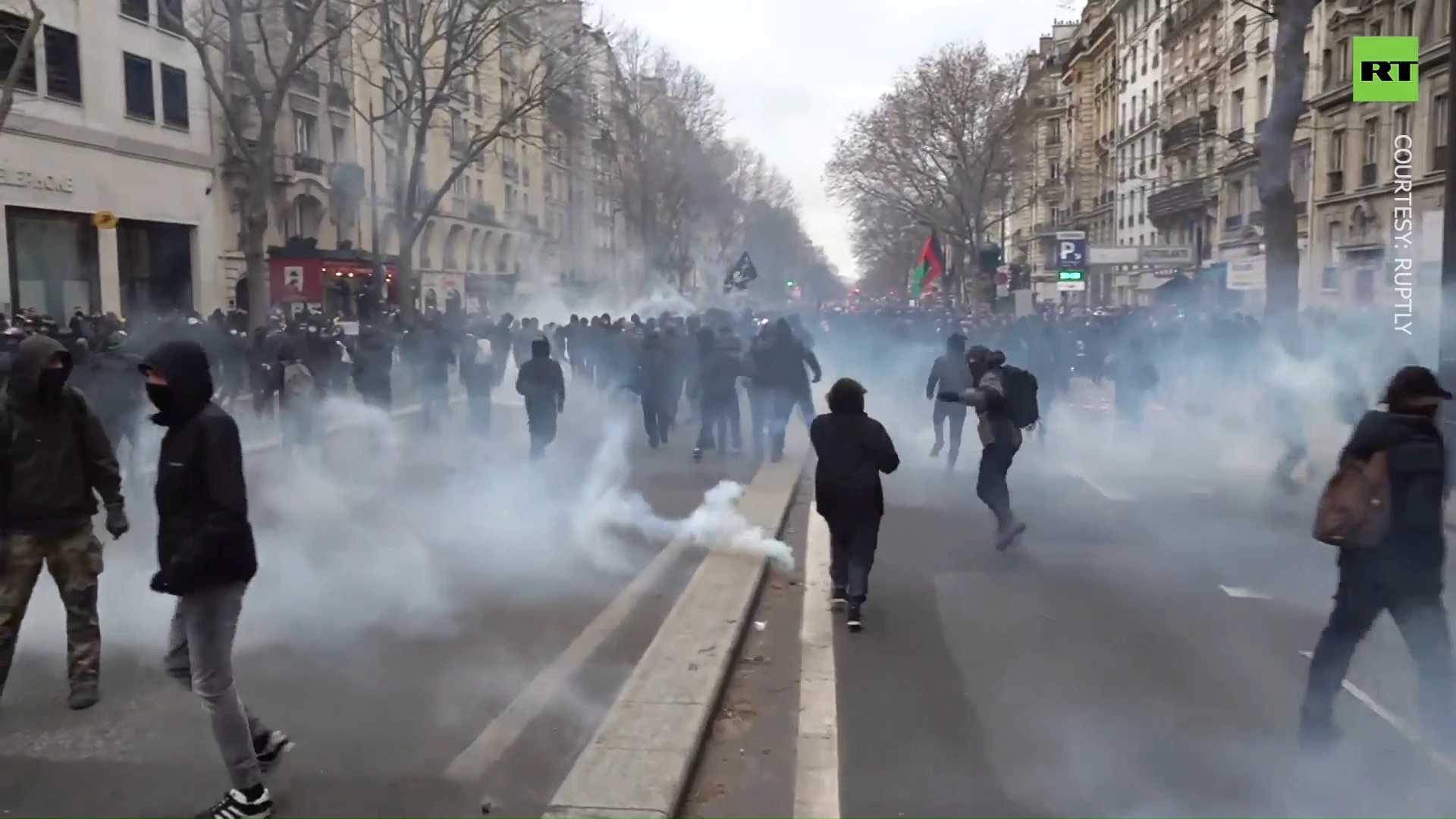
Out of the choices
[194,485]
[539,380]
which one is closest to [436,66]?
[539,380]

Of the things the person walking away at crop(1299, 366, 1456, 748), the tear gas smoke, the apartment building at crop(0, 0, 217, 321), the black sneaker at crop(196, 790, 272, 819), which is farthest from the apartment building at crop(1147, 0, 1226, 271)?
the black sneaker at crop(196, 790, 272, 819)

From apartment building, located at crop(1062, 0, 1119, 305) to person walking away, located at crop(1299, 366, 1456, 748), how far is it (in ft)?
185

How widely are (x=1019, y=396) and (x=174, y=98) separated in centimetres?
2760

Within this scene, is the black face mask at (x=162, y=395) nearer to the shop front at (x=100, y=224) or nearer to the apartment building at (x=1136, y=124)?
the shop front at (x=100, y=224)

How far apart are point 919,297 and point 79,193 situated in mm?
26320

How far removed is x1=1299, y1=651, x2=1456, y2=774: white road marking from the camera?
486 centimetres

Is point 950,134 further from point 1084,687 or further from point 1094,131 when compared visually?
point 1084,687

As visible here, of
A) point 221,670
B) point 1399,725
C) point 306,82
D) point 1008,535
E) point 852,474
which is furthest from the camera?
point 306,82

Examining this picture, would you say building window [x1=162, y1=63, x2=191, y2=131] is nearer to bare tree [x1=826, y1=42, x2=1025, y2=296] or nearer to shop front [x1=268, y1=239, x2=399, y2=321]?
shop front [x1=268, y1=239, x2=399, y2=321]

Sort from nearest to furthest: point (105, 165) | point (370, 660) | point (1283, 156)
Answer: point (370, 660), point (1283, 156), point (105, 165)

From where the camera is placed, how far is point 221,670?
425 centimetres

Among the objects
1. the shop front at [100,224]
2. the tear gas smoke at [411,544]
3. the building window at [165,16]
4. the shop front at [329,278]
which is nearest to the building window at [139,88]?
the shop front at [100,224]

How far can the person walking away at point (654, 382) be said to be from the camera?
15617 millimetres

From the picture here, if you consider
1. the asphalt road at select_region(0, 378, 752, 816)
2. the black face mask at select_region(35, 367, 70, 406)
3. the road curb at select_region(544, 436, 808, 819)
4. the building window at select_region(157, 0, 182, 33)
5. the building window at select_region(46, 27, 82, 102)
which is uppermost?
the building window at select_region(157, 0, 182, 33)
